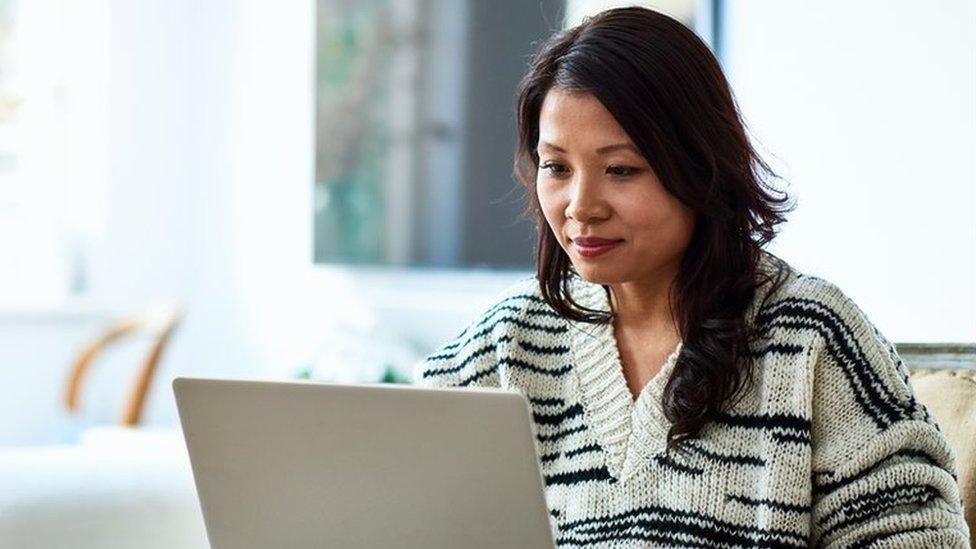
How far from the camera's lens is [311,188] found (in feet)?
13.3

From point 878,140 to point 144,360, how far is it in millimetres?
2510

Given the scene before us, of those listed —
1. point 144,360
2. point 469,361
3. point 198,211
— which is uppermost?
point 469,361

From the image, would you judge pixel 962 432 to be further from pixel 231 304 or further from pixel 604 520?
pixel 231 304

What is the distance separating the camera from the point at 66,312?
15.2ft

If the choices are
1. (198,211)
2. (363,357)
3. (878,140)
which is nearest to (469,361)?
(878,140)

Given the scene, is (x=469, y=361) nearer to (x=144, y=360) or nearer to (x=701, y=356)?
(x=701, y=356)

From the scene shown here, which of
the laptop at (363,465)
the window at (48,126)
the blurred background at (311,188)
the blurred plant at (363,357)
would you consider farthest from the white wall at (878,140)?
the window at (48,126)

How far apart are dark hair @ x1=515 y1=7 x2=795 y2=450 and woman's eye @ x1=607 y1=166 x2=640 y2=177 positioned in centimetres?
2

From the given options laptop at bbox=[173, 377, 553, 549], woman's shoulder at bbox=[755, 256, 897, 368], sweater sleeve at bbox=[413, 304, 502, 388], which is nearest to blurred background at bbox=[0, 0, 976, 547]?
sweater sleeve at bbox=[413, 304, 502, 388]

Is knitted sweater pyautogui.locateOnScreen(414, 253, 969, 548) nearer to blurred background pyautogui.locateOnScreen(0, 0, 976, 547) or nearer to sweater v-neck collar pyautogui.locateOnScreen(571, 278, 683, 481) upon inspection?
sweater v-neck collar pyautogui.locateOnScreen(571, 278, 683, 481)

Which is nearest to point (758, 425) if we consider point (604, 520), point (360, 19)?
point (604, 520)

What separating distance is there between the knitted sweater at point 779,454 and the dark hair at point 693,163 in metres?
0.02

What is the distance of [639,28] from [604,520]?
458 millimetres

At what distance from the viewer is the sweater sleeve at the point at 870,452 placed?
125cm
